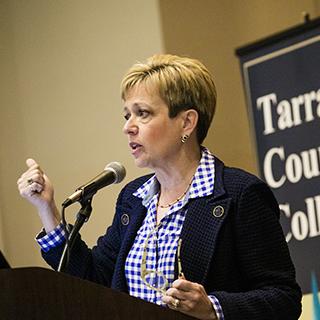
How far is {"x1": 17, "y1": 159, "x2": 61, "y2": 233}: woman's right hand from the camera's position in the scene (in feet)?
5.34

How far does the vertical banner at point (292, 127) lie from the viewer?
111 inches

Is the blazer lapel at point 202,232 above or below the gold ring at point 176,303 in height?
above

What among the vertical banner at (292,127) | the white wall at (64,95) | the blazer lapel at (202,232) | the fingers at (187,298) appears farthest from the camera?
the white wall at (64,95)

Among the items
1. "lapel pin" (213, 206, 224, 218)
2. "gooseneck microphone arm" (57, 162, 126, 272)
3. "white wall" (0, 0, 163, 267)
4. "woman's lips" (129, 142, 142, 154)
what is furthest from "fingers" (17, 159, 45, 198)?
"white wall" (0, 0, 163, 267)

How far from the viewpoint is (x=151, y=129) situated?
5.62ft

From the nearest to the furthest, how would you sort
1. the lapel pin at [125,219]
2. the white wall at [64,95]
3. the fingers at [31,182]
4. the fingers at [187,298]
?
the fingers at [187,298]
the fingers at [31,182]
the lapel pin at [125,219]
the white wall at [64,95]

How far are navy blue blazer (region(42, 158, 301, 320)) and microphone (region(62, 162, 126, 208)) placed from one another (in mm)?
263

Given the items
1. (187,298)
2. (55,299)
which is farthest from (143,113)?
(55,299)

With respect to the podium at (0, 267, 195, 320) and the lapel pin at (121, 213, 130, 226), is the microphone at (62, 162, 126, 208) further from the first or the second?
the podium at (0, 267, 195, 320)

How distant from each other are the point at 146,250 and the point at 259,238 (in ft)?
1.26

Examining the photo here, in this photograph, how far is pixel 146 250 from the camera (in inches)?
65.6

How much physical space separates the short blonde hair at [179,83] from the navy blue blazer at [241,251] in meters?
0.27

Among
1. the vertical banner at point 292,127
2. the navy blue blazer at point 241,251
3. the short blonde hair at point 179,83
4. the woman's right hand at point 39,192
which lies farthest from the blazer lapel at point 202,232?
the vertical banner at point 292,127

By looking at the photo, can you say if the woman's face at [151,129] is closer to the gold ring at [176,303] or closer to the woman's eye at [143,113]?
the woman's eye at [143,113]
